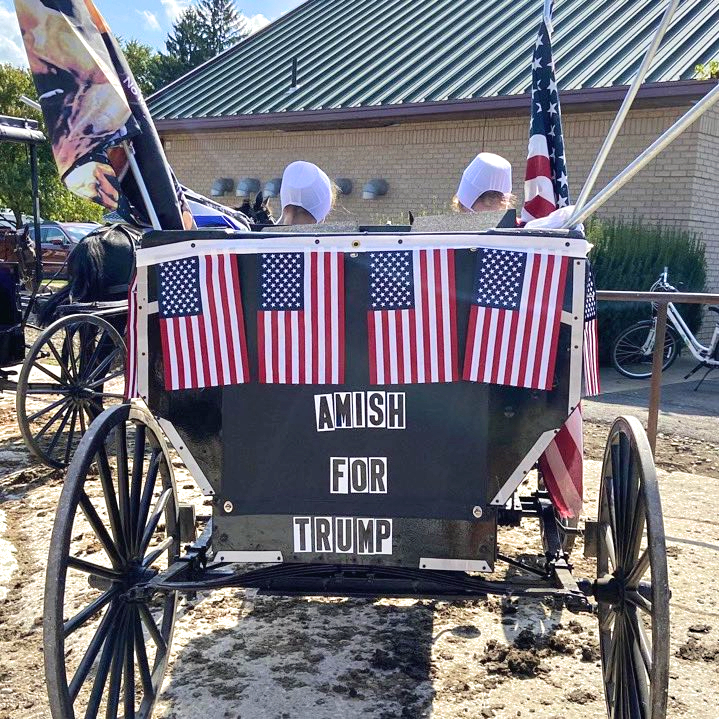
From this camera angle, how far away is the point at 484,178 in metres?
5.07

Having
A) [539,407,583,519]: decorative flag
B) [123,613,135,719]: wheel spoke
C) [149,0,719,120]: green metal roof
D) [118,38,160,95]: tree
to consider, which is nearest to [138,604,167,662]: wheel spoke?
[123,613,135,719]: wheel spoke

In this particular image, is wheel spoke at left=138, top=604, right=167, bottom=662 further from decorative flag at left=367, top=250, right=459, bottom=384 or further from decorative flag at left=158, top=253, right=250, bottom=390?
decorative flag at left=367, top=250, right=459, bottom=384

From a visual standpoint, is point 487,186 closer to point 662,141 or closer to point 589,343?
point 589,343

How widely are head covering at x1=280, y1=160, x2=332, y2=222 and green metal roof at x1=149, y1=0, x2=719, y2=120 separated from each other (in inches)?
348

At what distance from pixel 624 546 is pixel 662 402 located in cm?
705

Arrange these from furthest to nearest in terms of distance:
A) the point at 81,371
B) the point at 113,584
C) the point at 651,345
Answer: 1. the point at 651,345
2. the point at 81,371
3. the point at 113,584

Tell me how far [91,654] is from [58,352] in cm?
461

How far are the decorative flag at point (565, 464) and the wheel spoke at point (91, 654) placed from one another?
1945 mm

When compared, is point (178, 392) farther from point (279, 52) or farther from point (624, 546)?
point (279, 52)

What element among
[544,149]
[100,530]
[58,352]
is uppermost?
[544,149]

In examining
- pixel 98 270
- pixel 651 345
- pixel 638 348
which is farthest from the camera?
pixel 638 348

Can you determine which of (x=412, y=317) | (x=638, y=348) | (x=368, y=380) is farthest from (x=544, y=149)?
(x=638, y=348)

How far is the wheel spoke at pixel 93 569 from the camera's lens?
2.81 meters

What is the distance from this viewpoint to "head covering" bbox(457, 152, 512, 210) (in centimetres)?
505
